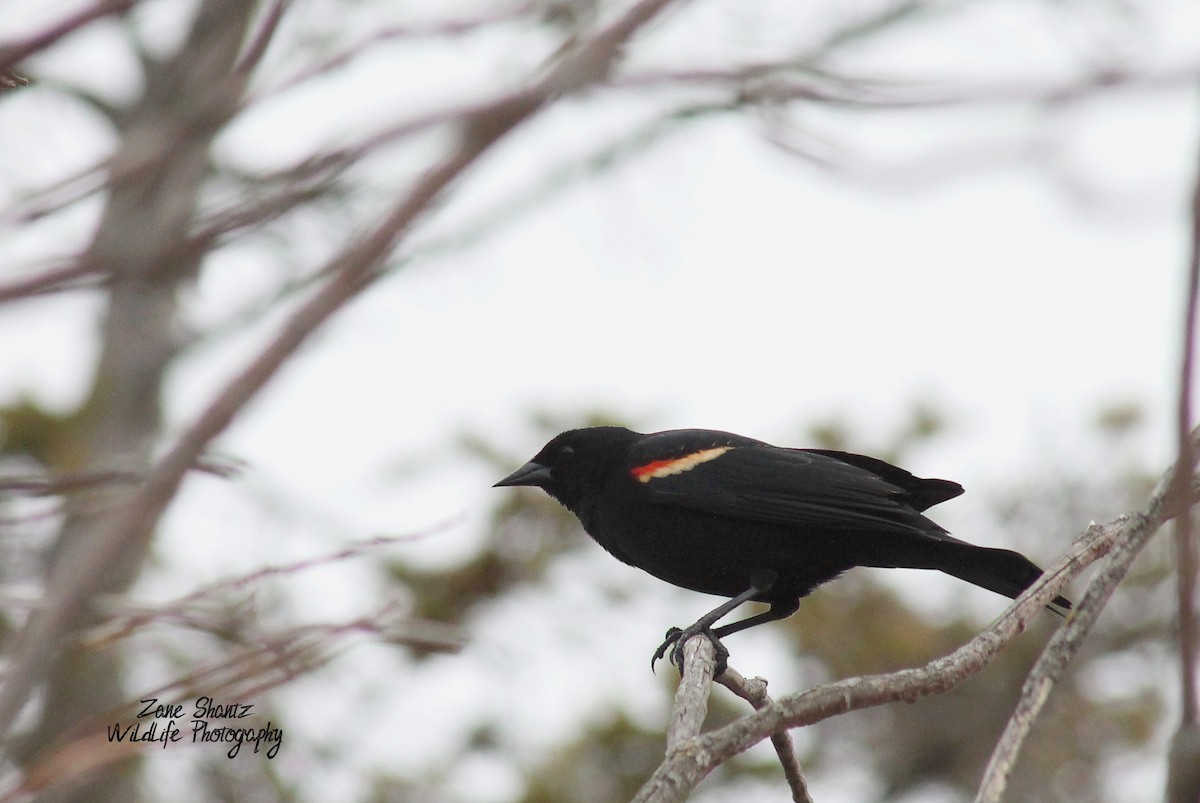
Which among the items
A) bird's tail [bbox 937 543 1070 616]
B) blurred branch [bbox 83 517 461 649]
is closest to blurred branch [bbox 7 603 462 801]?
blurred branch [bbox 83 517 461 649]

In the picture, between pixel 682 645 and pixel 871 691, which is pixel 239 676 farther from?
pixel 682 645

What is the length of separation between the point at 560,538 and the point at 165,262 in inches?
232

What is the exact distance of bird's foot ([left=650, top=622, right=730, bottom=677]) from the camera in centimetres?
376

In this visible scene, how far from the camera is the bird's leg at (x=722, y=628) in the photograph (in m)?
3.89

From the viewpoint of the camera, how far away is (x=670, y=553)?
4379 millimetres

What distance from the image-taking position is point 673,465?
4.62 m

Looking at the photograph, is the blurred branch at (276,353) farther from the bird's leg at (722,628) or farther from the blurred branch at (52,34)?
the bird's leg at (722,628)

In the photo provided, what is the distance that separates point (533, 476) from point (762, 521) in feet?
3.54

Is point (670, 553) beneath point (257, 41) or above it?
beneath

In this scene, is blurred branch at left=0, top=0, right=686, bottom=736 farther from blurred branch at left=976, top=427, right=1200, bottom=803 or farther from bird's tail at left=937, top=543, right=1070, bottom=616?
bird's tail at left=937, top=543, right=1070, bottom=616

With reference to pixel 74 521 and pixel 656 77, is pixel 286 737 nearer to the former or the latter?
pixel 74 521

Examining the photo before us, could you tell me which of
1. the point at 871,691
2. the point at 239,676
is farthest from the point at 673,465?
the point at 239,676

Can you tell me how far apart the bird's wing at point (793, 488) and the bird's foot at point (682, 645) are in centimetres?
45

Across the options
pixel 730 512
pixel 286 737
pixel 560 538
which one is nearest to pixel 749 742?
pixel 730 512
